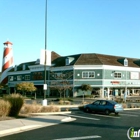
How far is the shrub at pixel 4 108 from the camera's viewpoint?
16.1m

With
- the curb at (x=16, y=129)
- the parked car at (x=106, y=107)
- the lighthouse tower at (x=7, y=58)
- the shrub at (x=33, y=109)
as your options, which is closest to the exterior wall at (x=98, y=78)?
the lighthouse tower at (x=7, y=58)

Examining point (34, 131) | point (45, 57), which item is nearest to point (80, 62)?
point (45, 57)

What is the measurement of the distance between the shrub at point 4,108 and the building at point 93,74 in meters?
32.1

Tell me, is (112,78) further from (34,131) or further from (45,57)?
(34,131)

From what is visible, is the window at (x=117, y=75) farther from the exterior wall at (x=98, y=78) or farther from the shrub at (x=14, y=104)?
the shrub at (x=14, y=104)

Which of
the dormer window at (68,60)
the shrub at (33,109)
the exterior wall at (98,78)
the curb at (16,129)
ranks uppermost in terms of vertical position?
the dormer window at (68,60)

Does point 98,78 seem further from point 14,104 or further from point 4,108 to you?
point 4,108

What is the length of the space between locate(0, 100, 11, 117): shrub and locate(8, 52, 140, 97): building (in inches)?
1264

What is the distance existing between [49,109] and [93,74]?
1323 inches

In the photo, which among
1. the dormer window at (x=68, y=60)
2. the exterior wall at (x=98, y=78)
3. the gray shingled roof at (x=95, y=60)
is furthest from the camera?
the dormer window at (x=68, y=60)

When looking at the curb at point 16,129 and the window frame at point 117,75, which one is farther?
the window frame at point 117,75

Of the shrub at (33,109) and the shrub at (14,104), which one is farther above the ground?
the shrub at (14,104)

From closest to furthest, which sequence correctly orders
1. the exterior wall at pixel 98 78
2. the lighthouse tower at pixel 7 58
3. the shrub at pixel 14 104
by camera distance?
1. the shrub at pixel 14 104
2. the exterior wall at pixel 98 78
3. the lighthouse tower at pixel 7 58

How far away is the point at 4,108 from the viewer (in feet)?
53.3
